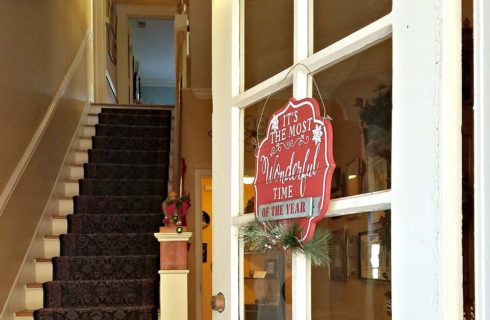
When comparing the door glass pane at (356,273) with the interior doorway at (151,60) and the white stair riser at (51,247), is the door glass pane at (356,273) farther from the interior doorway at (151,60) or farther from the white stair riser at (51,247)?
the interior doorway at (151,60)

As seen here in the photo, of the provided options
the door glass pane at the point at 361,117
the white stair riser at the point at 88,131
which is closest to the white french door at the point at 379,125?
the door glass pane at the point at 361,117

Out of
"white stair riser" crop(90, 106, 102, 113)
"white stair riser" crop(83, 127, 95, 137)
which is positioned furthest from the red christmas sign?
"white stair riser" crop(90, 106, 102, 113)

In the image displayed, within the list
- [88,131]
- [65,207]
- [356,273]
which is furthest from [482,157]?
[88,131]

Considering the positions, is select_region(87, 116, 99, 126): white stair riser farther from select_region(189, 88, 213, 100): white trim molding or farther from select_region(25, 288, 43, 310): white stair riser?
select_region(25, 288, 43, 310): white stair riser

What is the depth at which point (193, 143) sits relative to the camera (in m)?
5.78

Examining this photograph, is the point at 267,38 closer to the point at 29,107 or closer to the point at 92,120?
the point at 29,107

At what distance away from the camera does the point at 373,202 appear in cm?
94

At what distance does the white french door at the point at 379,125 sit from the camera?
0.78 metres

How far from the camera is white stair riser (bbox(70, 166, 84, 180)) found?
213 inches

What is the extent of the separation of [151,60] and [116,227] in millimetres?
8205

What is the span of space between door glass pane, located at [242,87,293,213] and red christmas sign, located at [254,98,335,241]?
0.07 metres

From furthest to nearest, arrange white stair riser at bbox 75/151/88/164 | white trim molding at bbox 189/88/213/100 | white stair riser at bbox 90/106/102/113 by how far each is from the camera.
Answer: white stair riser at bbox 90/106/102/113, white trim molding at bbox 189/88/213/100, white stair riser at bbox 75/151/88/164

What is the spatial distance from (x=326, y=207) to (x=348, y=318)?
22 centimetres

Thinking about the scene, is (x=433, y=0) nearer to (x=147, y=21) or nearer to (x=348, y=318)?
(x=348, y=318)
